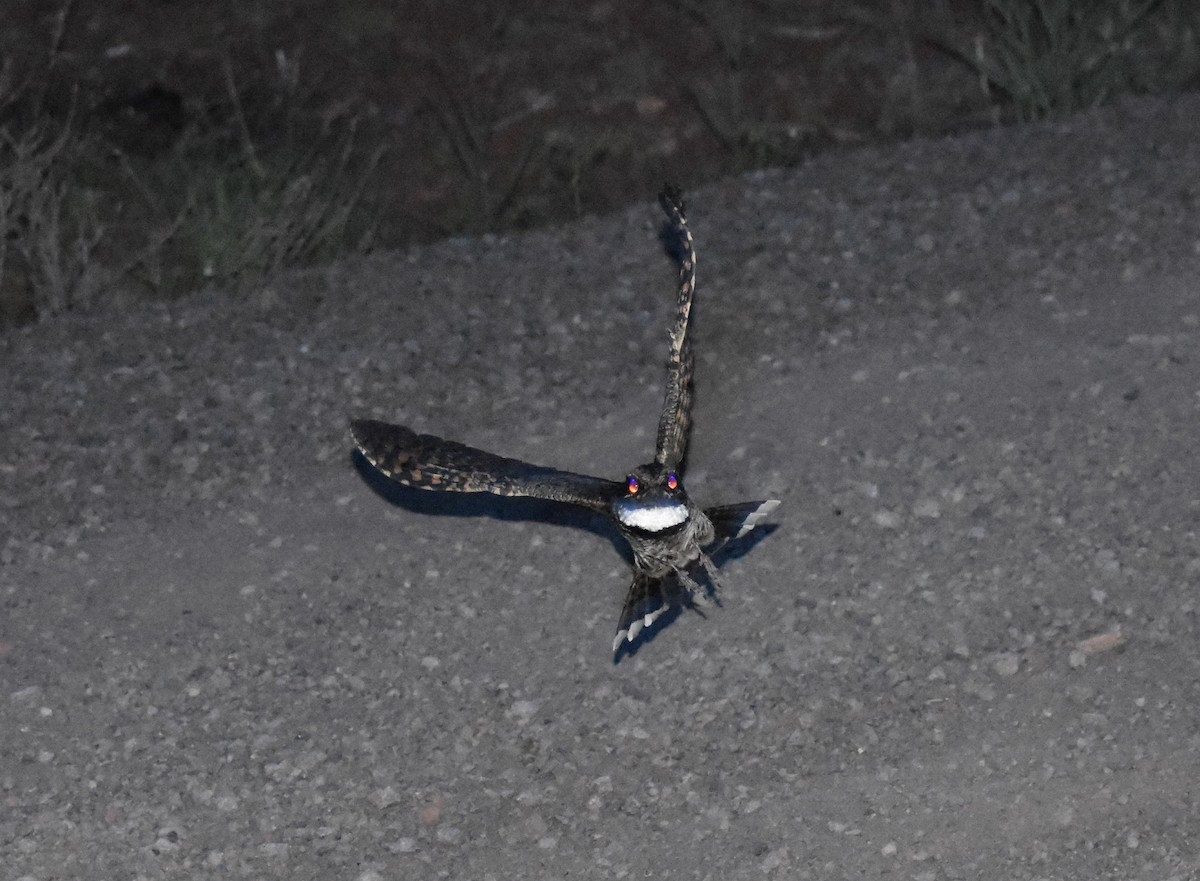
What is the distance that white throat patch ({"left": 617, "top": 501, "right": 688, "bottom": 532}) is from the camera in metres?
5.30

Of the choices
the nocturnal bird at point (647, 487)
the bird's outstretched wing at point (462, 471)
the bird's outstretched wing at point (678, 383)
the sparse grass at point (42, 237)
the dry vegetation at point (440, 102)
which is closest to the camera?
the nocturnal bird at point (647, 487)

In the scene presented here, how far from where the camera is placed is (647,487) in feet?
Result: 17.6

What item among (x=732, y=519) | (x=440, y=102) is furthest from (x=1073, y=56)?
(x=732, y=519)

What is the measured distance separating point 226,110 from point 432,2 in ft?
5.68

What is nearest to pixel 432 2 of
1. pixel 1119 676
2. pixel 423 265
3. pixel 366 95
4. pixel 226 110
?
pixel 366 95

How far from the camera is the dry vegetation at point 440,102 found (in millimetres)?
8703

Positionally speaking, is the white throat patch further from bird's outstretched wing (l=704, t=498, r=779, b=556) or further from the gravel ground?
the gravel ground

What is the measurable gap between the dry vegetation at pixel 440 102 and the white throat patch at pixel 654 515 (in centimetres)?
353

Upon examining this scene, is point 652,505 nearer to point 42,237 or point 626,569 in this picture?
point 626,569

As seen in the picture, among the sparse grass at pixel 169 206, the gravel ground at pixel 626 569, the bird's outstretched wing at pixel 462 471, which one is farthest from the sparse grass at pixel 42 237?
the bird's outstretched wing at pixel 462 471

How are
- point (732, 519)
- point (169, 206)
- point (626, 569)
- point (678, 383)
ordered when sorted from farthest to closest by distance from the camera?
point (169, 206) → point (626, 569) → point (732, 519) → point (678, 383)

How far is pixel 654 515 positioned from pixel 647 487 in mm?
104

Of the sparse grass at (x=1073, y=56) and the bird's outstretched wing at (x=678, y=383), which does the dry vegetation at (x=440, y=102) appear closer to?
the sparse grass at (x=1073, y=56)

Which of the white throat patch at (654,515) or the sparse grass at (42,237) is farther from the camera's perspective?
the sparse grass at (42,237)
